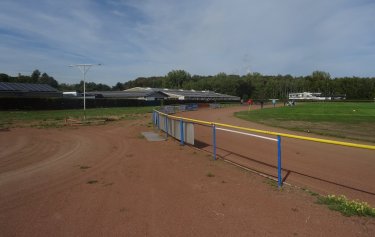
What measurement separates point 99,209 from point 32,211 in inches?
42.3

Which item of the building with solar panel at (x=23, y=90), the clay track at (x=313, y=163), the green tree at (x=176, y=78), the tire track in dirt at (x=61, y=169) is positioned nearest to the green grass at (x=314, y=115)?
the clay track at (x=313, y=163)

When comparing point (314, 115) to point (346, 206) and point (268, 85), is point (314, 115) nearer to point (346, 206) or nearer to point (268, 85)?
point (346, 206)

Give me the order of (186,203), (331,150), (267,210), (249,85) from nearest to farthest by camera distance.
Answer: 1. (267,210)
2. (186,203)
3. (331,150)
4. (249,85)

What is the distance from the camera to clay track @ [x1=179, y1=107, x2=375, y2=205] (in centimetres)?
709

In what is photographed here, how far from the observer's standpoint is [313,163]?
9.41 m

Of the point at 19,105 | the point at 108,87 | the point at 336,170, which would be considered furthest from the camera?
the point at 108,87

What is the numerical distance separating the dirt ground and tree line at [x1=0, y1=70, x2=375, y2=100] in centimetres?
11341

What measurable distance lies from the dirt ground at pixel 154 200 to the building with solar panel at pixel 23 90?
5003 cm

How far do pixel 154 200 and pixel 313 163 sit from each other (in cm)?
502

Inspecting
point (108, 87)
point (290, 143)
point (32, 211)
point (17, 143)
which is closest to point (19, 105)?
point (17, 143)

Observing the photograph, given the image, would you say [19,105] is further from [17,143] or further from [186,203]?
[186,203]

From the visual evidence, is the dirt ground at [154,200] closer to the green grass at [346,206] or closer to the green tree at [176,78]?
the green grass at [346,206]

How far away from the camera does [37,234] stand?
4805 millimetres

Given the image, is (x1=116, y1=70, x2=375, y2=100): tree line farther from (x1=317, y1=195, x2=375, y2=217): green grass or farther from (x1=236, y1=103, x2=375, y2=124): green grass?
(x1=317, y1=195, x2=375, y2=217): green grass
